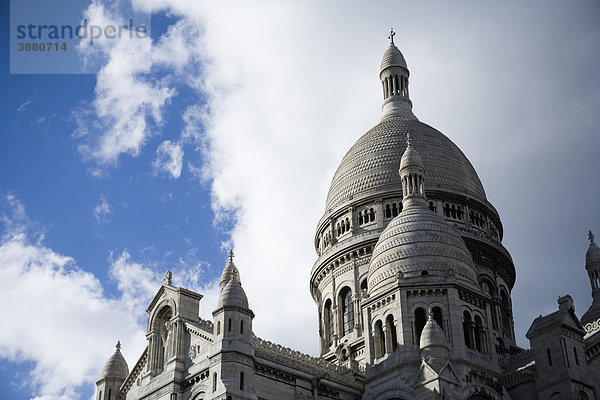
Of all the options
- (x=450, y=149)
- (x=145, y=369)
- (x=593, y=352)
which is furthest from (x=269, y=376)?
(x=450, y=149)

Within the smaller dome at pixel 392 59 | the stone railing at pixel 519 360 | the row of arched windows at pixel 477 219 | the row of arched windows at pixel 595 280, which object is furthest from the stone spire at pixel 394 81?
the stone railing at pixel 519 360

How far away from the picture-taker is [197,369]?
5312cm

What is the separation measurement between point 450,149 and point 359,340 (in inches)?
785

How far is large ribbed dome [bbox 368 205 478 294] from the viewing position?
59.3 m

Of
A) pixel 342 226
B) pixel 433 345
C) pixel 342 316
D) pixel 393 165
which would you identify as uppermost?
pixel 393 165

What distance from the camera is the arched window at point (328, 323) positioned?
7200 centimetres

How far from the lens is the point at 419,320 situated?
57.3m

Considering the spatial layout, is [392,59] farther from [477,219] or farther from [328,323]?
[328,323]

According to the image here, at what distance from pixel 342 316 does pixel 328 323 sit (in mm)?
1754

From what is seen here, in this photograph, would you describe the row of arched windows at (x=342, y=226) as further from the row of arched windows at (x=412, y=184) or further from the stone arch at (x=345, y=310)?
the row of arched windows at (x=412, y=184)

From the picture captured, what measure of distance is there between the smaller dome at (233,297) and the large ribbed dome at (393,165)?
23.2m

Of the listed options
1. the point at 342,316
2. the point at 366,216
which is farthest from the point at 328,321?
the point at 366,216

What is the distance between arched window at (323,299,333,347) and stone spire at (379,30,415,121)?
19.0 meters

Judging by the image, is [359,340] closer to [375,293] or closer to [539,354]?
[375,293]
